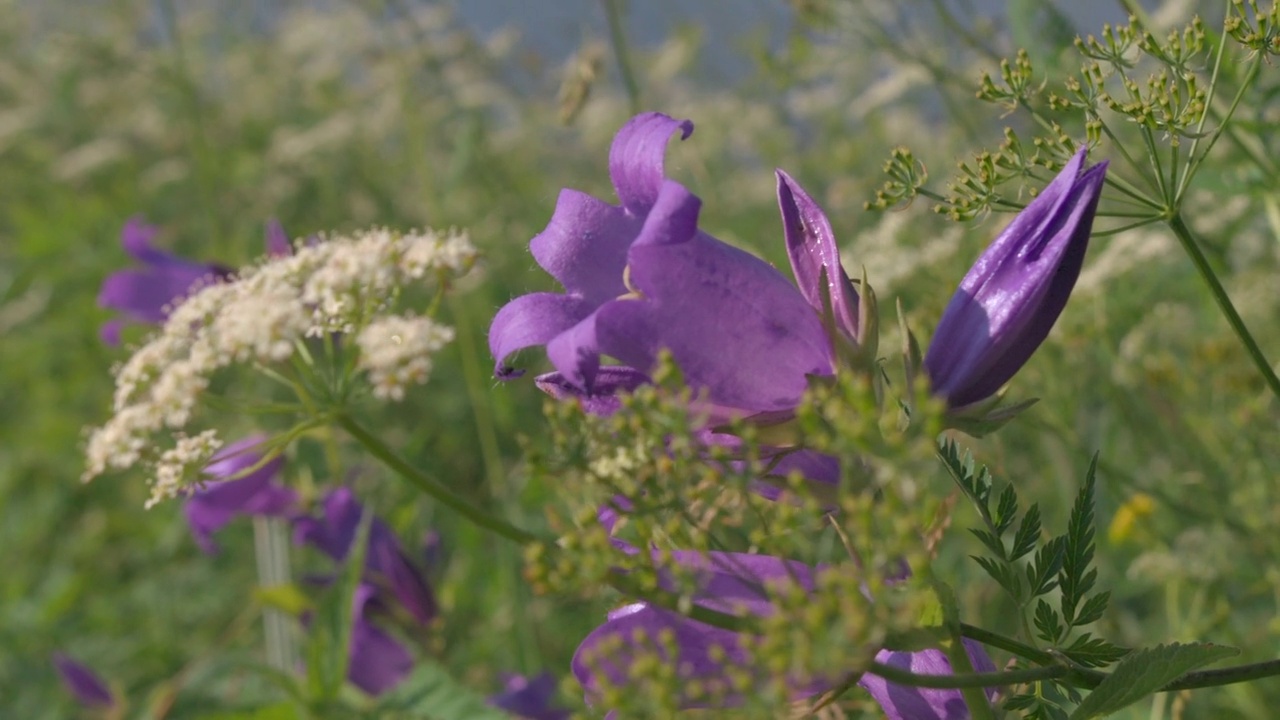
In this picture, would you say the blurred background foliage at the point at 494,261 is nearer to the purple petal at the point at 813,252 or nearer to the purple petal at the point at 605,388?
the purple petal at the point at 813,252

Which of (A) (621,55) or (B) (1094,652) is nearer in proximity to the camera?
(B) (1094,652)

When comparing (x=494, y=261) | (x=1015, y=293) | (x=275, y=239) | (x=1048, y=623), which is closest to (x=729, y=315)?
(x=1015, y=293)

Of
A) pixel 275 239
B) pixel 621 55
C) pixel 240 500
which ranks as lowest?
pixel 240 500

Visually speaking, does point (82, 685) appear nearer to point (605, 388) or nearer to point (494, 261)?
point (605, 388)

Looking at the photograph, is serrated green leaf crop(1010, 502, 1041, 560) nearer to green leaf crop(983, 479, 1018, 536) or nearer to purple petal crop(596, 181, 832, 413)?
green leaf crop(983, 479, 1018, 536)

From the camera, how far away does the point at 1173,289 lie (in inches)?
138

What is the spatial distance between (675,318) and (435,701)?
1.29m

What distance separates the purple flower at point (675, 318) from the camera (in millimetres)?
1050

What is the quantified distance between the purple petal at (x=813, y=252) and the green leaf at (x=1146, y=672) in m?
0.36

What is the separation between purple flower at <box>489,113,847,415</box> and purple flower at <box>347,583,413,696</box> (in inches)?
68.8

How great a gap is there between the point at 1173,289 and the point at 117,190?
19.7 ft

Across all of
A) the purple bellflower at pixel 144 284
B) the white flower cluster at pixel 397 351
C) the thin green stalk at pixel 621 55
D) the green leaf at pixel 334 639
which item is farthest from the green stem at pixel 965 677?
the thin green stalk at pixel 621 55

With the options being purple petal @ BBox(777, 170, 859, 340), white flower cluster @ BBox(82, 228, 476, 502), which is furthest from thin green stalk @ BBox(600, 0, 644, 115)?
purple petal @ BBox(777, 170, 859, 340)

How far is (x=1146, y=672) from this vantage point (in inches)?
37.5
